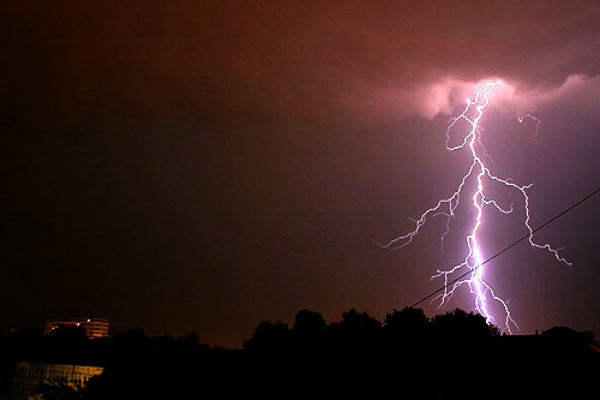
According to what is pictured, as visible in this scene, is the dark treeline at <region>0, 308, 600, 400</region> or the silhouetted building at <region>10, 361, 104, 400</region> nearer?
the dark treeline at <region>0, 308, 600, 400</region>

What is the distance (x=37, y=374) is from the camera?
2481 centimetres

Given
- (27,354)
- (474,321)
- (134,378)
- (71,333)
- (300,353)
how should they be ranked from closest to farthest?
(134,378), (300,353), (474,321), (27,354), (71,333)

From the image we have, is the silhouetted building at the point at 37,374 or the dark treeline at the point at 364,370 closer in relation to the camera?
the dark treeline at the point at 364,370

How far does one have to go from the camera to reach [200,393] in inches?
505

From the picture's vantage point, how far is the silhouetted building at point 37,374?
76.5 feet

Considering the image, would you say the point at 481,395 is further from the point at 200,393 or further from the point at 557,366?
the point at 200,393

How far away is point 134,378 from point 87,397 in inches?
43.6

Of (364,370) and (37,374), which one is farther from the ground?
(37,374)

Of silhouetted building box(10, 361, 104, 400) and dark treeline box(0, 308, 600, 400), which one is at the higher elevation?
silhouetted building box(10, 361, 104, 400)

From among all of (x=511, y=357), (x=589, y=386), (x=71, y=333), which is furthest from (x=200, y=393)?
(x=71, y=333)

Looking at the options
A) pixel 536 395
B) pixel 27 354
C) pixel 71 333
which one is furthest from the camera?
pixel 71 333

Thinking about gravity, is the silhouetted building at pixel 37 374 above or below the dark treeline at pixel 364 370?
above

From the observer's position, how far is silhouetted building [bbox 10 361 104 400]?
2330 centimetres

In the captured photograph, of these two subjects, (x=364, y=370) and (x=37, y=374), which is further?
(x=37, y=374)
